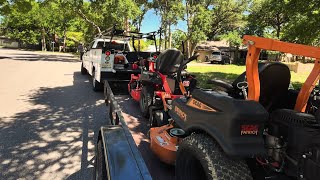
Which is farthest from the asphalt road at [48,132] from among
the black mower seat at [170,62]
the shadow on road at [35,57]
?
the shadow on road at [35,57]

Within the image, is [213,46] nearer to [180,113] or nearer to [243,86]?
[180,113]

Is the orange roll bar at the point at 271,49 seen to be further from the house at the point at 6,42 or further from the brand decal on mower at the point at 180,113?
the house at the point at 6,42

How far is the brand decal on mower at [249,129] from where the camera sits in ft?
7.94

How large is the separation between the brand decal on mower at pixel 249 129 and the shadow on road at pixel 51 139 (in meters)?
2.39

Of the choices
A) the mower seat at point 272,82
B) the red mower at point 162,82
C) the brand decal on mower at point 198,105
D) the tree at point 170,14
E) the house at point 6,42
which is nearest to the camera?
the brand decal on mower at point 198,105

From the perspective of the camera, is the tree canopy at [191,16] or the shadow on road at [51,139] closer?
the shadow on road at [51,139]

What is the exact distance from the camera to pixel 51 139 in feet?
17.6

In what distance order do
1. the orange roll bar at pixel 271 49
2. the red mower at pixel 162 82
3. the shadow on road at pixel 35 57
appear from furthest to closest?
the shadow on road at pixel 35 57 → the red mower at pixel 162 82 → the orange roll bar at pixel 271 49

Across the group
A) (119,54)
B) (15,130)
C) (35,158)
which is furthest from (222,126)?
(119,54)

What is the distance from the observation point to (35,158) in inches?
179

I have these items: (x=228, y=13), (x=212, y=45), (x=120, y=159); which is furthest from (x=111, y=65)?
(x=212, y=45)

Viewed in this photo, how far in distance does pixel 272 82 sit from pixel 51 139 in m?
3.88

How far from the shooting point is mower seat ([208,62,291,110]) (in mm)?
3008

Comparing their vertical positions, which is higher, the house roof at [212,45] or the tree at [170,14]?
the tree at [170,14]
